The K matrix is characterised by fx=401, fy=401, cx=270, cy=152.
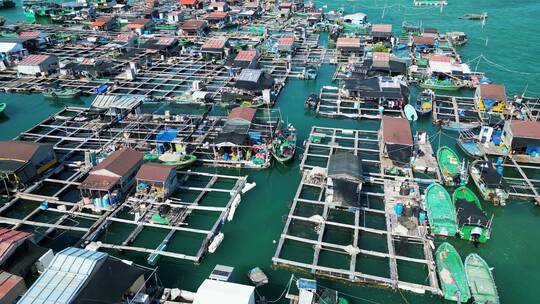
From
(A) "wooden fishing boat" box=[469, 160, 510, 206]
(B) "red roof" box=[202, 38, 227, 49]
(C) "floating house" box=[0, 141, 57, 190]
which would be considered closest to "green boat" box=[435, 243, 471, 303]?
(A) "wooden fishing boat" box=[469, 160, 510, 206]

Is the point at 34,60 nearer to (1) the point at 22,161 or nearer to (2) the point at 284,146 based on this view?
(1) the point at 22,161

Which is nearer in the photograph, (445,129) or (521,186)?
(521,186)

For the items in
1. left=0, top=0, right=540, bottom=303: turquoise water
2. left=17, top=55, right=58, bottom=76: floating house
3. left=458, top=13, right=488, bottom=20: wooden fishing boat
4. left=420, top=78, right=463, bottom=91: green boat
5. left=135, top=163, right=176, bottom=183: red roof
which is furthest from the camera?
left=458, top=13, right=488, bottom=20: wooden fishing boat

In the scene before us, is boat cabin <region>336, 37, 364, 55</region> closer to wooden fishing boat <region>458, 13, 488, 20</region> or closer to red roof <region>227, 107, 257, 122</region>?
red roof <region>227, 107, 257, 122</region>

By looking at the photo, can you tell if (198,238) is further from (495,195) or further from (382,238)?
(495,195)

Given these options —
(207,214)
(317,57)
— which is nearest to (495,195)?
(207,214)

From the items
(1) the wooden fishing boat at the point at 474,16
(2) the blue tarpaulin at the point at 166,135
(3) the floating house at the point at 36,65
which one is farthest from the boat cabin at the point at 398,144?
(1) the wooden fishing boat at the point at 474,16
